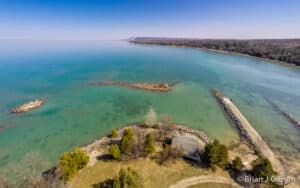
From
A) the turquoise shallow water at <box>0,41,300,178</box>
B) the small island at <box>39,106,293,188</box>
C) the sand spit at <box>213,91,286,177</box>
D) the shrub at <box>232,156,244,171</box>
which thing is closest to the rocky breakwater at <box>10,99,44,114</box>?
the turquoise shallow water at <box>0,41,300,178</box>

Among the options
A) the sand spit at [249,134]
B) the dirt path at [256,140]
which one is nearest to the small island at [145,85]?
the sand spit at [249,134]

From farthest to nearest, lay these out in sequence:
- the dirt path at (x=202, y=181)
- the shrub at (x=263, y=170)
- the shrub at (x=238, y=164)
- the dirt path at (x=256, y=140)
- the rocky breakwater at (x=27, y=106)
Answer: the rocky breakwater at (x=27, y=106) < the dirt path at (x=256, y=140) < the shrub at (x=238, y=164) < the shrub at (x=263, y=170) < the dirt path at (x=202, y=181)

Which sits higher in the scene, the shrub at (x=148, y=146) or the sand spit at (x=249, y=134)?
the shrub at (x=148, y=146)


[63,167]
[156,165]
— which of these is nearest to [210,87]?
[156,165]

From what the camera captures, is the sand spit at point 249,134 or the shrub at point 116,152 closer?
the shrub at point 116,152

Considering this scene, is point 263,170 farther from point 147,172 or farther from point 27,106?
point 27,106

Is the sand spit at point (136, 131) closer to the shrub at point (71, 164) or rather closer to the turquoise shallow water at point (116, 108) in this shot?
the shrub at point (71, 164)

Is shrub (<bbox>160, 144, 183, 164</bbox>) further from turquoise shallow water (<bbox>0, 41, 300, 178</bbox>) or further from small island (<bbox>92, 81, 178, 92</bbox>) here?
small island (<bbox>92, 81, 178, 92</bbox>)
